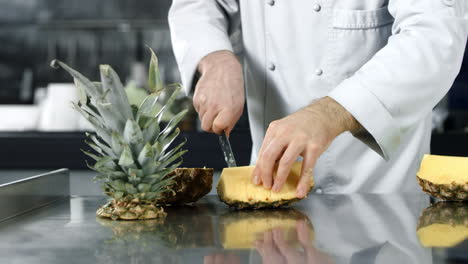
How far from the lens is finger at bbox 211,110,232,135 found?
1.45 m

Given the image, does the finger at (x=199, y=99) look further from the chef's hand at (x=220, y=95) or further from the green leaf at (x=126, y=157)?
the green leaf at (x=126, y=157)

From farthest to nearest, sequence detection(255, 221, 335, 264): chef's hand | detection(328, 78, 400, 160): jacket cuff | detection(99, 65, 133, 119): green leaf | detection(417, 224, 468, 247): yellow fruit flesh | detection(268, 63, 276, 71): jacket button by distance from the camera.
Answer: detection(268, 63, 276, 71): jacket button < detection(328, 78, 400, 160): jacket cuff < detection(99, 65, 133, 119): green leaf < detection(417, 224, 468, 247): yellow fruit flesh < detection(255, 221, 335, 264): chef's hand

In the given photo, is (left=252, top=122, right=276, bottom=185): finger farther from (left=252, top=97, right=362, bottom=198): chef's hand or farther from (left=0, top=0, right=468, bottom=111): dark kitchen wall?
(left=0, top=0, right=468, bottom=111): dark kitchen wall

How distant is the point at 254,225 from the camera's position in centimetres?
113

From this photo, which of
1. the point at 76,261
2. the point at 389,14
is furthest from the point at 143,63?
the point at 76,261

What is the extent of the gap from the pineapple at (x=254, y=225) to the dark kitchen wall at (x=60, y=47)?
3197 mm

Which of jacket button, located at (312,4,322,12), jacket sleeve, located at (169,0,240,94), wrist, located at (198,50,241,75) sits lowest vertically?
wrist, located at (198,50,241,75)

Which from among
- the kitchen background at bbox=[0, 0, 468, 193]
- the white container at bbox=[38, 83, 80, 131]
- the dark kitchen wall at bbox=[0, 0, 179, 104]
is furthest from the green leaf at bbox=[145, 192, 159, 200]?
the dark kitchen wall at bbox=[0, 0, 179, 104]

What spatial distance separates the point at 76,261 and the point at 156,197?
422 mm

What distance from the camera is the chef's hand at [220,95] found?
1467 millimetres

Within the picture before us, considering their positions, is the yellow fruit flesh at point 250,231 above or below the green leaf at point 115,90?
below

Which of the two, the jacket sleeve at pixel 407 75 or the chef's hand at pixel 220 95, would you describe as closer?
the jacket sleeve at pixel 407 75

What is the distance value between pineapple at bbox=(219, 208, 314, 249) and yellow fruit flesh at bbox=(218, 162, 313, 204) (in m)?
0.03

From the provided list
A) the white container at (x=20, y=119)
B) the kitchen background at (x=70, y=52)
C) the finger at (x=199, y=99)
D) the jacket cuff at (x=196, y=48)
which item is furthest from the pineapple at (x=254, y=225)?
the white container at (x=20, y=119)
